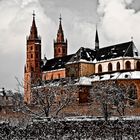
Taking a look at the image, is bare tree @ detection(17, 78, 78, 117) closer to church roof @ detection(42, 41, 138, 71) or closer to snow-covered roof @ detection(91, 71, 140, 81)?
snow-covered roof @ detection(91, 71, 140, 81)

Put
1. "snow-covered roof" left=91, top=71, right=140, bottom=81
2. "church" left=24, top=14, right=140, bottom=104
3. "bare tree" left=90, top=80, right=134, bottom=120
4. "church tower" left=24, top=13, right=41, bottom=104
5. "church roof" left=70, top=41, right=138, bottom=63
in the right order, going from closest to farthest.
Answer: "bare tree" left=90, top=80, right=134, bottom=120, "snow-covered roof" left=91, top=71, right=140, bottom=81, "church" left=24, top=14, right=140, bottom=104, "church roof" left=70, top=41, right=138, bottom=63, "church tower" left=24, top=13, right=41, bottom=104

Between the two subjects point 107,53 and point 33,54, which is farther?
point 33,54

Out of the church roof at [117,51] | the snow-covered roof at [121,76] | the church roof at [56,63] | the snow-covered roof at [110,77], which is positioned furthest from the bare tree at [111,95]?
the church roof at [56,63]

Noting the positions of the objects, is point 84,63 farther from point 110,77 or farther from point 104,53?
point 110,77

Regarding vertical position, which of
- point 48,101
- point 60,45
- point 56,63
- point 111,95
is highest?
point 60,45

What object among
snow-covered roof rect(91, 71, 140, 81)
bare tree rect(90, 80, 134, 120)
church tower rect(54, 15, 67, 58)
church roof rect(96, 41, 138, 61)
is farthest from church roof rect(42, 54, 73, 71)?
bare tree rect(90, 80, 134, 120)

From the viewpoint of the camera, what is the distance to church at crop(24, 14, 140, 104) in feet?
209

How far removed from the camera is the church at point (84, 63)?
63.6 meters

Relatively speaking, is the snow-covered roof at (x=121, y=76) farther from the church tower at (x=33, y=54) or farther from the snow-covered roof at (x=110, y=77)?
the church tower at (x=33, y=54)

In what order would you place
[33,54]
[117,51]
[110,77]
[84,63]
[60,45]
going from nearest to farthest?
[110,77] < [117,51] < [84,63] < [33,54] < [60,45]

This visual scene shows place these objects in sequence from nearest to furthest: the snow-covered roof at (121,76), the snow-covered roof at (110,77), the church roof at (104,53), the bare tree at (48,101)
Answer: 1. the bare tree at (48,101)
2. the snow-covered roof at (121,76)
3. the snow-covered roof at (110,77)
4. the church roof at (104,53)

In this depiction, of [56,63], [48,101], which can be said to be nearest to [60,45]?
[56,63]

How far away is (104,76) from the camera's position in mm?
64625

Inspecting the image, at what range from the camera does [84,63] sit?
7750 centimetres
